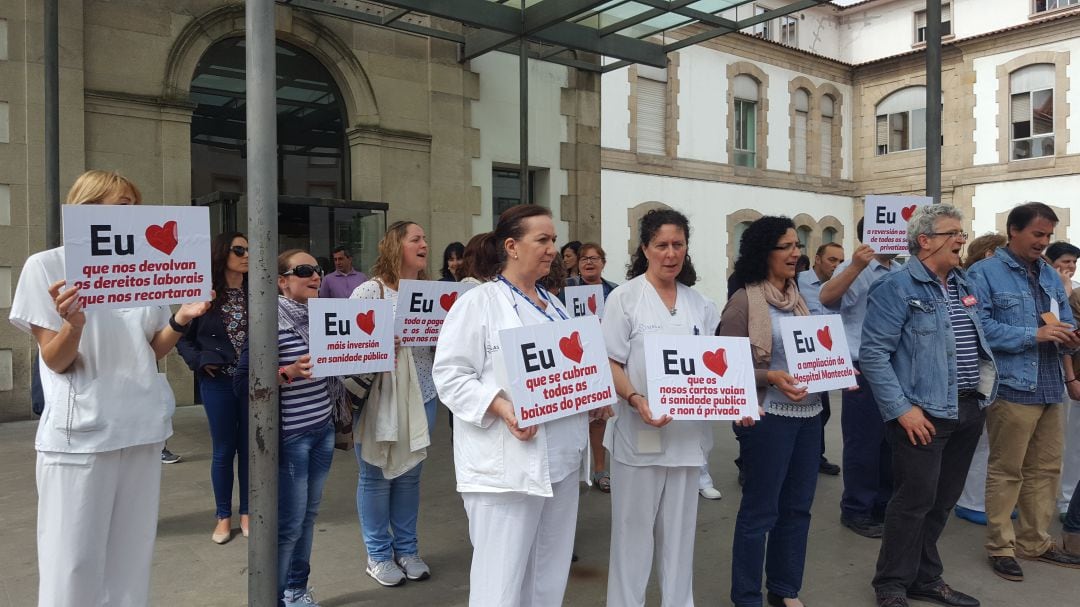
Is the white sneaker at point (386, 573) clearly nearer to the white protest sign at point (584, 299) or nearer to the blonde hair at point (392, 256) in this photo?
the blonde hair at point (392, 256)

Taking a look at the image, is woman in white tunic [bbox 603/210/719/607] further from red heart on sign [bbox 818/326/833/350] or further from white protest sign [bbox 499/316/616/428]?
red heart on sign [bbox 818/326/833/350]

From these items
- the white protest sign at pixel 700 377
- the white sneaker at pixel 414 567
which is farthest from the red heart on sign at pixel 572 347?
the white sneaker at pixel 414 567

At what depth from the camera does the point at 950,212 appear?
3906 millimetres

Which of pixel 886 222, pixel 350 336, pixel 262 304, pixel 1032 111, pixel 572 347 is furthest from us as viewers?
pixel 1032 111

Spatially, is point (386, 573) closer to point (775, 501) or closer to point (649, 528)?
point (649, 528)

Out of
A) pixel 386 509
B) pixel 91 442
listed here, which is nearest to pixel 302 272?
pixel 91 442

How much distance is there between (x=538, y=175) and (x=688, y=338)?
376 inches

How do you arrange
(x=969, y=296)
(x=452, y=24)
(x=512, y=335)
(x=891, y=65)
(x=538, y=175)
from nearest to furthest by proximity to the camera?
(x=512, y=335) → (x=969, y=296) → (x=452, y=24) → (x=538, y=175) → (x=891, y=65)

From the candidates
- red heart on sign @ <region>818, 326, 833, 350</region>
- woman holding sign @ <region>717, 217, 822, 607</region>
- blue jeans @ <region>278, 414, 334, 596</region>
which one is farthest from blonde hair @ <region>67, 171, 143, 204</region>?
red heart on sign @ <region>818, 326, 833, 350</region>

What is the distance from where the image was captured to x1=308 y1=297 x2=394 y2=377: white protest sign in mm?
3592

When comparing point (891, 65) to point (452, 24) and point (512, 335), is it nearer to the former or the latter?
point (452, 24)

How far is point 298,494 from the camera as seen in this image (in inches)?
141

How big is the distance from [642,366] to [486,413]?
0.92m

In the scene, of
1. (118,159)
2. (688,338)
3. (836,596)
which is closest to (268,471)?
(688,338)
